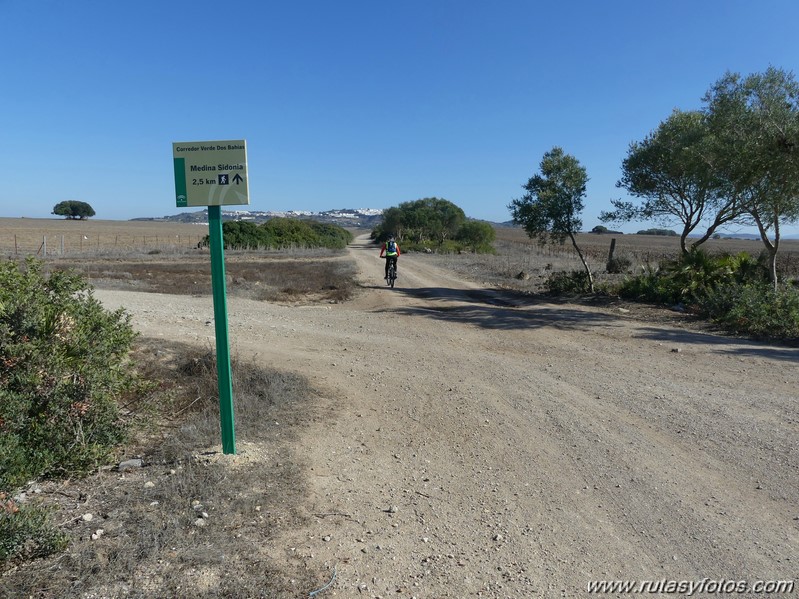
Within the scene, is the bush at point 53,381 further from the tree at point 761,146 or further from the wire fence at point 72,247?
the wire fence at point 72,247

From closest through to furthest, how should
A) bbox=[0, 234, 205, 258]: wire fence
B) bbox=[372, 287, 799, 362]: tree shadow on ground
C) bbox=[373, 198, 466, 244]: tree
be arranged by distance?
1. bbox=[372, 287, 799, 362]: tree shadow on ground
2. bbox=[0, 234, 205, 258]: wire fence
3. bbox=[373, 198, 466, 244]: tree

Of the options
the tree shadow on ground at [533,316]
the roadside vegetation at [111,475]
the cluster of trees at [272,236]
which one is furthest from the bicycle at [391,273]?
the cluster of trees at [272,236]

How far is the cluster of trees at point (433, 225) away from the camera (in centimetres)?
6112

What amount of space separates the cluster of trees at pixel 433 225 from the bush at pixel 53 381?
55.6 meters

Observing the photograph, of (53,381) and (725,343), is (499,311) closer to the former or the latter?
(725,343)

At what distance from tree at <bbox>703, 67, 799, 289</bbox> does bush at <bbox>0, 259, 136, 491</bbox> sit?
12823 mm

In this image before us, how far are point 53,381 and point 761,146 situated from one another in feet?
44.3

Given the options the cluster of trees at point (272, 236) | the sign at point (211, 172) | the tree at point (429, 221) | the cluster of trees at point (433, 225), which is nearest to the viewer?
the sign at point (211, 172)

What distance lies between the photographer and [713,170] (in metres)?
14.7

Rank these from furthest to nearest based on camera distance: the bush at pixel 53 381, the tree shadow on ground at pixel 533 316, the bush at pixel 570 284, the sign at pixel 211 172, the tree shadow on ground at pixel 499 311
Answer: the bush at pixel 570 284
the tree shadow on ground at pixel 499 311
the tree shadow on ground at pixel 533 316
the sign at pixel 211 172
the bush at pixel 53 381

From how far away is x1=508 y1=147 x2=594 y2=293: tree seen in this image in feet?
60.4

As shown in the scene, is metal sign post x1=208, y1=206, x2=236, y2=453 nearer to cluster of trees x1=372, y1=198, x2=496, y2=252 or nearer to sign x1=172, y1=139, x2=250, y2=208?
sign x1=172, y1=139, x2=250, y2=208

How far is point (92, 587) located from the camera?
124 inches

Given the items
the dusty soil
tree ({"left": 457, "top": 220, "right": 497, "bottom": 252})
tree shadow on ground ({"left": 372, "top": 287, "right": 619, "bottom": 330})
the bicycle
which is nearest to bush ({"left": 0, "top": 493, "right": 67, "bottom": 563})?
the dusty soil
